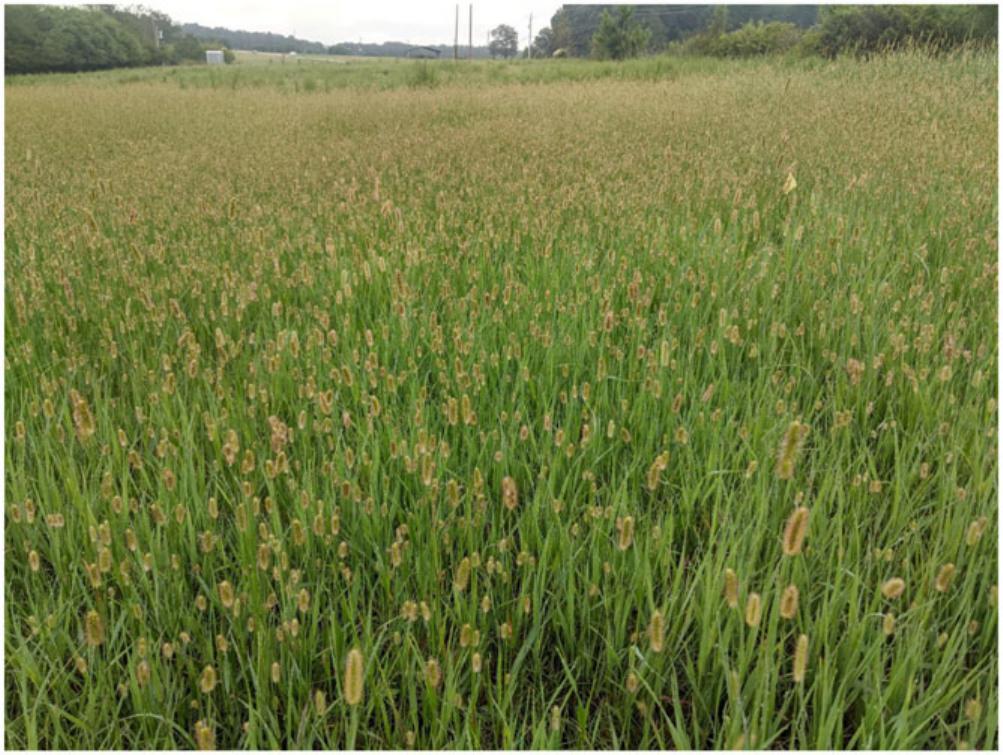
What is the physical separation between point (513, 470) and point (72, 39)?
139ft

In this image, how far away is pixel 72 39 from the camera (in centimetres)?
3353

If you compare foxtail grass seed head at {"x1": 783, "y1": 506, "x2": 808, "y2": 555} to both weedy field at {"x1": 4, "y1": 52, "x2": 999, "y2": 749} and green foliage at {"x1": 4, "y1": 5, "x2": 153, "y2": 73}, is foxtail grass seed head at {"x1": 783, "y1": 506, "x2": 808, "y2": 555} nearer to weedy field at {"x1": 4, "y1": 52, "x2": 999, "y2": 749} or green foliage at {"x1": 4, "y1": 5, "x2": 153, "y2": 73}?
weedy field at {"x1": 4, "y1": 52, "x2": 999, "y2": 749}

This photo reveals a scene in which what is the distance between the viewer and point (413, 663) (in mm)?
1084

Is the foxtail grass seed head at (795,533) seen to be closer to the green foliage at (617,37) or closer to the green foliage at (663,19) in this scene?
the green foliage at (663,19)

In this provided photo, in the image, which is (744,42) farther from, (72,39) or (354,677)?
(72,39)

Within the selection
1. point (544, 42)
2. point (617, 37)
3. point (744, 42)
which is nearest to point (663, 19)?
point (544, 42)

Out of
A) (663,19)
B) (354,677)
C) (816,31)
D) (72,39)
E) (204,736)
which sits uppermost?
(663,19)

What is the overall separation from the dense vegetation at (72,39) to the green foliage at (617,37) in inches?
881

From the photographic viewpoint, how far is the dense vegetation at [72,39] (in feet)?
99.2

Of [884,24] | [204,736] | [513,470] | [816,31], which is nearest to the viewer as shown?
[204,736]

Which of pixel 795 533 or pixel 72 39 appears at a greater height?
pixel 72 39

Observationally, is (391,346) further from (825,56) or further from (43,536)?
(825,56)

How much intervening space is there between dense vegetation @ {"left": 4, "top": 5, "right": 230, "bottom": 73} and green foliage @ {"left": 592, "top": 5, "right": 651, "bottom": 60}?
22.4m

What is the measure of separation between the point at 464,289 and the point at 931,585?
1.84 m
